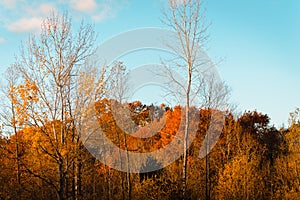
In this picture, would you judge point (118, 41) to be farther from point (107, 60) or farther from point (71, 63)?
point (71, 63)

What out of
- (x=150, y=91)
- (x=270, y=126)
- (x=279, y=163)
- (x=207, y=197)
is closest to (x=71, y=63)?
(x=150, y=91)

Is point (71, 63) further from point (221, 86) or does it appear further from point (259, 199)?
point (259, 199)

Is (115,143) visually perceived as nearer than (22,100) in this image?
No

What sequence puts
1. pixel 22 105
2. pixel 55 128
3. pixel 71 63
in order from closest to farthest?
1. pixel 22 105
2. pixel 55 128
3. pixel 71 63

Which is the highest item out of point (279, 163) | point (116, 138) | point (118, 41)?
point (118, 41)

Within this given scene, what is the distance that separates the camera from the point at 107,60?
595 inches

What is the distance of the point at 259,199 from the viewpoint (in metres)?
18.7

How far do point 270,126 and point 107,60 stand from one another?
2445 centimetres

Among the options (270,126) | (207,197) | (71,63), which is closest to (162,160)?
(207,197)

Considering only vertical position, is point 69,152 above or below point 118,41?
below

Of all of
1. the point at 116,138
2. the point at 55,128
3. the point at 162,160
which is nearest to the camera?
the point at 55,128

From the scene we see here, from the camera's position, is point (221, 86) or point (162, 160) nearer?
point (221, 86)

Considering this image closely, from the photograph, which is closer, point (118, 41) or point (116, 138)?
point (118, 41)

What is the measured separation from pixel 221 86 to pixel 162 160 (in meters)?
7.02
